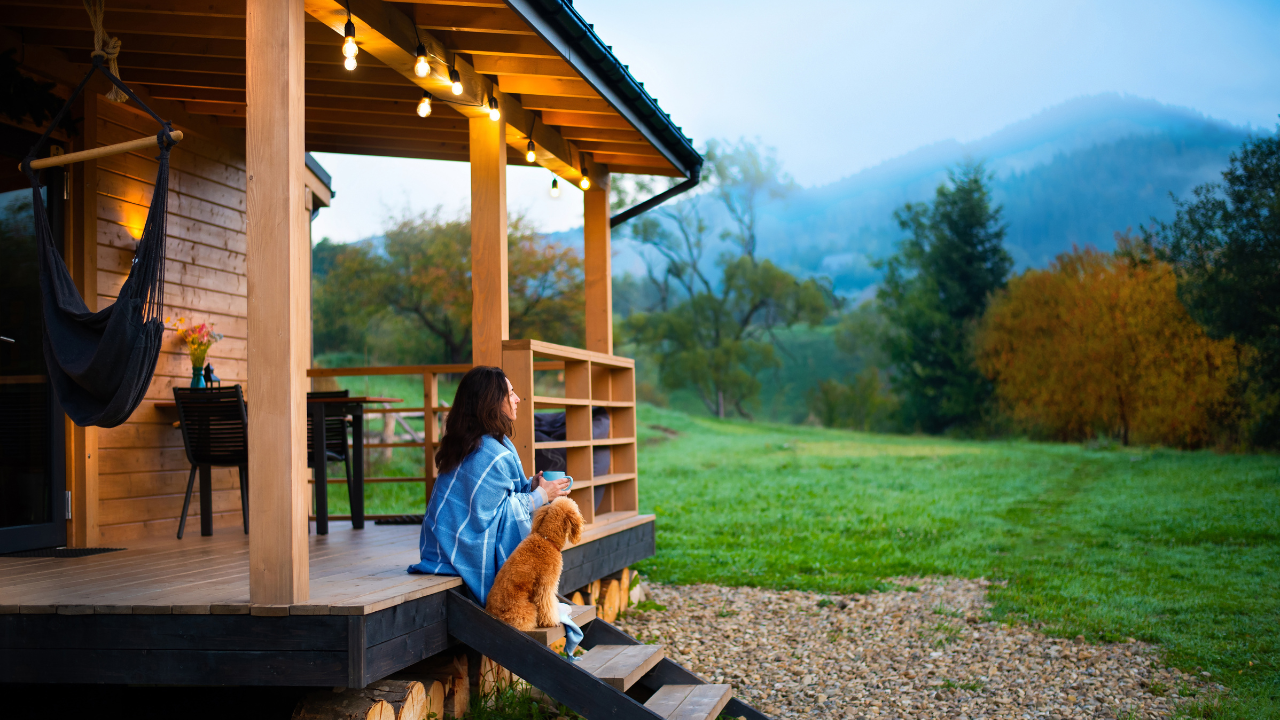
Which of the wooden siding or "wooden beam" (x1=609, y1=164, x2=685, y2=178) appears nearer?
the wooden siding

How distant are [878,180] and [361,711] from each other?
71.9 m

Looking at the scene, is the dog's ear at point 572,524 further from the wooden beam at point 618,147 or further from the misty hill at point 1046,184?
the misty hill at point 1046,184

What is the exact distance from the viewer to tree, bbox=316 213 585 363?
25234 millimetres

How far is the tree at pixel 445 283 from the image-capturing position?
993 inches

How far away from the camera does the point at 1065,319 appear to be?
20531 mm

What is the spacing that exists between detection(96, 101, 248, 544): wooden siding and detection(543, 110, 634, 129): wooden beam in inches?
87.9

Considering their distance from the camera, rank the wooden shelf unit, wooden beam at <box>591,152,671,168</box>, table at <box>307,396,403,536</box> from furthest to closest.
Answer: wooden beam at <box>591,152,671,168</box>, table at <box>307,396,403,536</box>, the wooden shelf unit

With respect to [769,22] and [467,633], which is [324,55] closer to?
[467,633]

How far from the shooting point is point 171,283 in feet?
17.5

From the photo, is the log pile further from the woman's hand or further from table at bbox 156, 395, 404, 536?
table at bbox 156, 395, 404, 536

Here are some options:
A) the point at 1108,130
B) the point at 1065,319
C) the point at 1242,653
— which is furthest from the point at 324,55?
the point at 1108,130

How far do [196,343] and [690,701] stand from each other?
3708mm

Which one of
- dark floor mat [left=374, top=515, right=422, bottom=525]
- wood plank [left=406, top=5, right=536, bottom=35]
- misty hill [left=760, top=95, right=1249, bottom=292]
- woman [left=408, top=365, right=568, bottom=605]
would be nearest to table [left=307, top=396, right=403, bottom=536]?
dark floor mat [left=374, top=515, right=422, bottom=525]

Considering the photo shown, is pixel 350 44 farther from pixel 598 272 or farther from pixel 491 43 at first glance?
pixel 598 272
